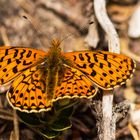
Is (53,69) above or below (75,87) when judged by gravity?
above

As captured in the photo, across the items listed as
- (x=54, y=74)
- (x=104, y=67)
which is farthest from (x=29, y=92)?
(x=104, y=67)

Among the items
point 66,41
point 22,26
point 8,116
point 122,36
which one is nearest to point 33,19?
point 22,26

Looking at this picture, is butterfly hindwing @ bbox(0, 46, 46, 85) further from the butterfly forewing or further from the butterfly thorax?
the butterfly forewing

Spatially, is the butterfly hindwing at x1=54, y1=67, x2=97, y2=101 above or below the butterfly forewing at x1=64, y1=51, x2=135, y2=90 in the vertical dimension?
below

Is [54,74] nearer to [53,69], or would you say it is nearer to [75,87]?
[53,69]

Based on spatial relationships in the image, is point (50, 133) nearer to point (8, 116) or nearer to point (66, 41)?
point (8, 116)

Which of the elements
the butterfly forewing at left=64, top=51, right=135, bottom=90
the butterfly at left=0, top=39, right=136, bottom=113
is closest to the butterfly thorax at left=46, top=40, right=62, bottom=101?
the butterfly at left=0, top=39, right=136, bottom=113

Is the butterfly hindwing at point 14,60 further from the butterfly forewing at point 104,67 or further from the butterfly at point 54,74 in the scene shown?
the butterfly forewing at point 104,67
